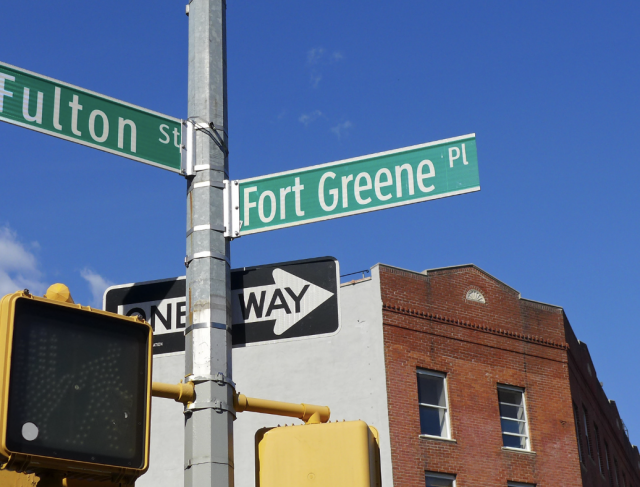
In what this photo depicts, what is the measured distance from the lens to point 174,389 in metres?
3.72

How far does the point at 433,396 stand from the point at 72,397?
851 inches

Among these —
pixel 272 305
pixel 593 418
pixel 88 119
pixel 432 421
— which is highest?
pixel 593 418

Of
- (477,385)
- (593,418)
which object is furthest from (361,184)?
(593,418)

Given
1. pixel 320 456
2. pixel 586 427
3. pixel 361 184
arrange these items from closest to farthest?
pixel 320 456 → pixel 361 184 → pixel 586 427

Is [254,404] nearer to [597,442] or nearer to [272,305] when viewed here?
[272,305]

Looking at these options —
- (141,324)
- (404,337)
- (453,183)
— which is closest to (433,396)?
(404,337)

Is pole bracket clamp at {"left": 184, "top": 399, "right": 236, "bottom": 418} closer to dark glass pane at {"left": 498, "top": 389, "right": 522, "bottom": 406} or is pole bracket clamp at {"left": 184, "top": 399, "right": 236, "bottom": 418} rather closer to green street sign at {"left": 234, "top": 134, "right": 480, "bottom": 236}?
green street sign at {"left": 234, "top": 134, "right": 480, "bottom": 236}

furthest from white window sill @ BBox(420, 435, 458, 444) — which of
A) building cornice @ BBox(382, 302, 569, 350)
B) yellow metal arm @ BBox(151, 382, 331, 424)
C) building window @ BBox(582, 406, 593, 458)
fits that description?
yellow metal arm @ BBox(151, 382, 331, 424)

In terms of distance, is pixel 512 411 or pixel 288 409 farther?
pixel 512 411

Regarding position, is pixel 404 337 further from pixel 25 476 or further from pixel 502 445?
pixel 25 476

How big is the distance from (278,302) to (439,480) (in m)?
19.3

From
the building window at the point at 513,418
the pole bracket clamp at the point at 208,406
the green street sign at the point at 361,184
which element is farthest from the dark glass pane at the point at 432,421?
the pole bracket clamp at the point at 208,406

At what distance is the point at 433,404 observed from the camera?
921 inches

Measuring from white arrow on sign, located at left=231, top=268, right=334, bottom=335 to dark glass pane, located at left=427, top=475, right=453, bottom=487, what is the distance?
19.0 metres
